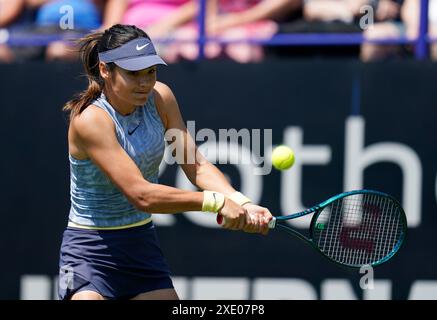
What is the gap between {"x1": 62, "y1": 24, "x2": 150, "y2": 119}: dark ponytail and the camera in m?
4.18

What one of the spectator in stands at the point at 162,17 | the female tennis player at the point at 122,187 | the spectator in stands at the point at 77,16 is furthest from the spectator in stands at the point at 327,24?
the female tennis player at the point at 122,187

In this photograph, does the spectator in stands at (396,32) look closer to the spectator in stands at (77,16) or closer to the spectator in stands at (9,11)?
the spectator in stands at (77,16)

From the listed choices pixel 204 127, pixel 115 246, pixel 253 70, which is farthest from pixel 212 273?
pixel 115 246

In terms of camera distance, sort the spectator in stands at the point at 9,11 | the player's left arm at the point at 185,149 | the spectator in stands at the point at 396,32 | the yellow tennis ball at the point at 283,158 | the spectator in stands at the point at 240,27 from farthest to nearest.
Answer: the spectator in stands at the point at 9,11, the spectator in stands at the point at 240,27, the spectator in stands at the point at 396,32, the yellow tennis ball at the point at 283,158, the player's left arm at the point at 185,149

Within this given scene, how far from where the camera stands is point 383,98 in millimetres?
5945

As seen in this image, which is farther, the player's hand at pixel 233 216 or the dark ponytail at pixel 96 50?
the dark ponytail at pixel 96 50

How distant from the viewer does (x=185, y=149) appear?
177 inches

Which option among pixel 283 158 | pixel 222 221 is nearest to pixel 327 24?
pixel 283 158

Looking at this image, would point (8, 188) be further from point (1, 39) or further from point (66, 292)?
point (66, 292)

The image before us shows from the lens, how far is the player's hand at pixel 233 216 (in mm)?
4039

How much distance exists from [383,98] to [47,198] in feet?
7.08

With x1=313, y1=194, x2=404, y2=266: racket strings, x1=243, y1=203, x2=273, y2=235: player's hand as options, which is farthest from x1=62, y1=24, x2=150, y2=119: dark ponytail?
x1=313, y1=194, x2=404, y2=266: racket strings
